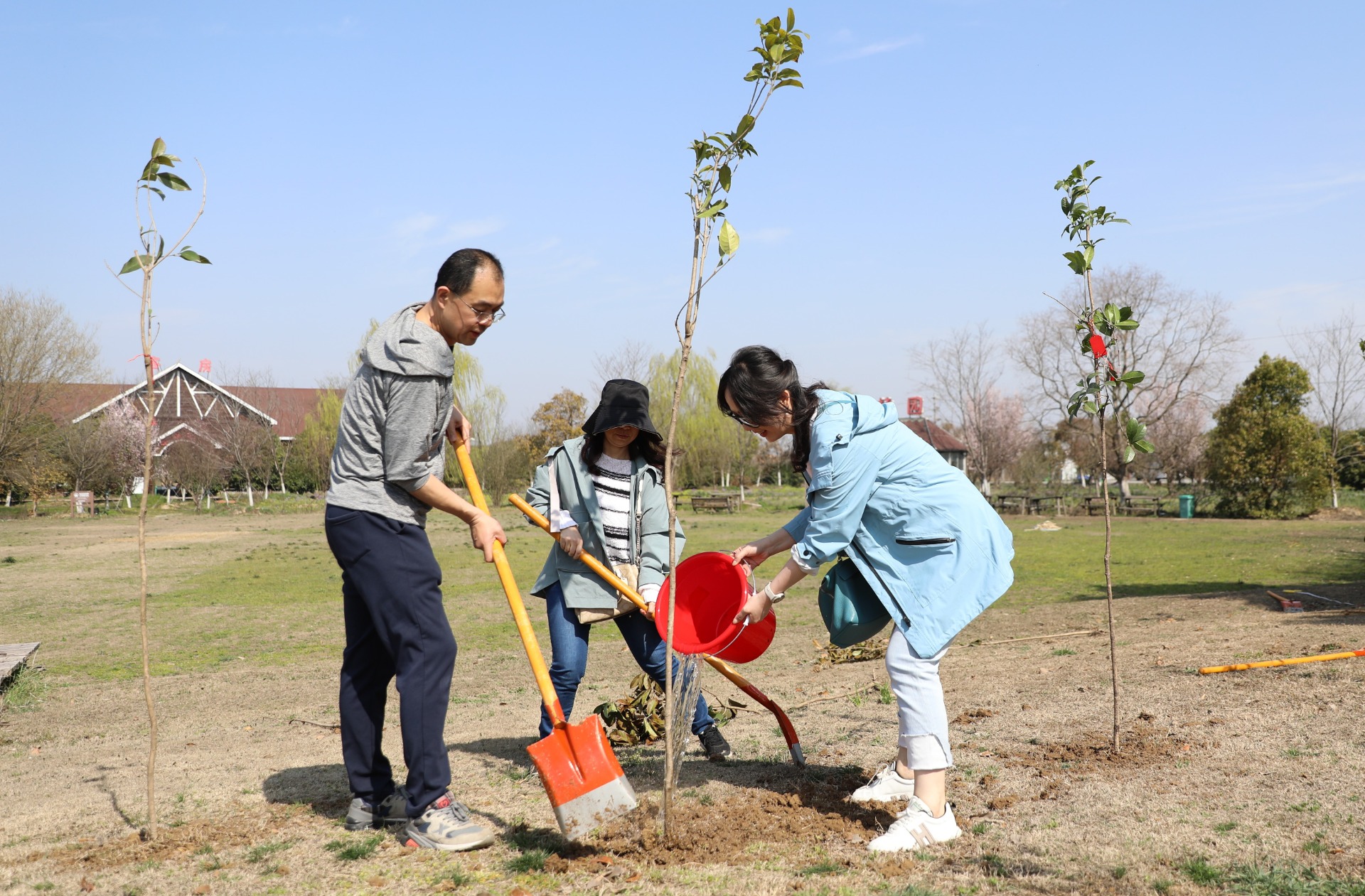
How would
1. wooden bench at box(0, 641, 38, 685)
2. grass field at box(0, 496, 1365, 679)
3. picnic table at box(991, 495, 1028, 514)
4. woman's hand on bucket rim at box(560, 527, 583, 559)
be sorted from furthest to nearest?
picnic table at box(991, 495, 1028, 514) → grass field at box(0, 496, 1365, 679) → wooden bench at box(0, 641, 38, 685) → woman's hand on bucket rim at box(560, 527, 583, 559)

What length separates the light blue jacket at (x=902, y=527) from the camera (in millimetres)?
3043

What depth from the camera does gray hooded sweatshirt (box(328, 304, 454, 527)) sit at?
120 inches

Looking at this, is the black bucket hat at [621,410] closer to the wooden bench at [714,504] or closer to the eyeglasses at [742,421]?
the eyeglasses at [742,421]

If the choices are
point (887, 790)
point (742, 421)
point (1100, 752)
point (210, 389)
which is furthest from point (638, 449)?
point (210, 389)

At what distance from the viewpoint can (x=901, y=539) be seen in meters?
3.12

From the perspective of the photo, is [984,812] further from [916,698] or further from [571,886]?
[571,886]

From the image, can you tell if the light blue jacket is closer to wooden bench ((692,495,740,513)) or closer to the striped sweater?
the striped sweater

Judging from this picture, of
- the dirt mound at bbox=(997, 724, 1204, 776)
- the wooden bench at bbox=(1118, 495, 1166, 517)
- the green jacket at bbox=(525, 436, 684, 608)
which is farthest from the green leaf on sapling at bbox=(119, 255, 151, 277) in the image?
the wooden bench at bbox=(1118, 495, 1166, 517)

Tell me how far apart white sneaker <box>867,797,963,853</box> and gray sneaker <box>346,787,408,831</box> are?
1.59 metres

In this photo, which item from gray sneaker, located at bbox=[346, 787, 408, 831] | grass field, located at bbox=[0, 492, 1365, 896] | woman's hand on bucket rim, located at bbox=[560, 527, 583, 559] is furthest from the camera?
woman's hand on bucket rim, located at bbox=[560, 527, 583, 559]

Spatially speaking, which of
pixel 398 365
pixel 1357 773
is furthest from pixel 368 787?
pixel 1357 773

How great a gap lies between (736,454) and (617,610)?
42316mm

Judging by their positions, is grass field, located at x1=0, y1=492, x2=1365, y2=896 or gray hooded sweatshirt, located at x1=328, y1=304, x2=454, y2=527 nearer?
grass field, located at x1=0, y1=492, x2=1365, y2=896

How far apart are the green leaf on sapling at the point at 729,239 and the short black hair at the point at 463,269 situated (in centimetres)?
76
